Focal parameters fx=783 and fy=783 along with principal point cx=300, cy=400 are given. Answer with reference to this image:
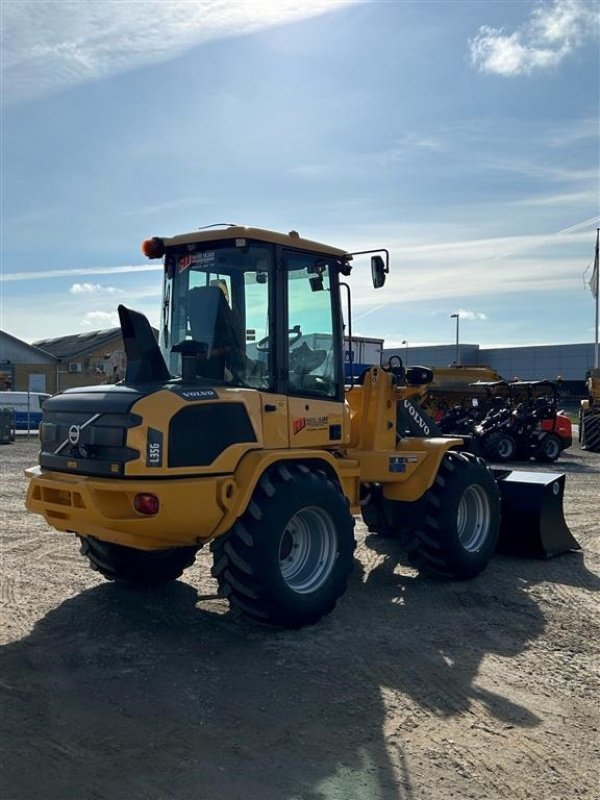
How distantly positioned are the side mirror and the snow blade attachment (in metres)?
3.02

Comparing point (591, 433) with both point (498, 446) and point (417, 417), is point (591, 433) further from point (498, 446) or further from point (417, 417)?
point (417, 417)

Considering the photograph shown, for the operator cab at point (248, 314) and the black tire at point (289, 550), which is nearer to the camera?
the black tire at point (289, 550)

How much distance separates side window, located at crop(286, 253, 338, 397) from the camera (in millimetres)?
6148

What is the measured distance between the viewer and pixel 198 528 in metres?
5.31

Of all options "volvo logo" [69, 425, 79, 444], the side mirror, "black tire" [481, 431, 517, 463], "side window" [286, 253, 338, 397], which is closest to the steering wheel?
"side window" [286, 253, 338, 397]

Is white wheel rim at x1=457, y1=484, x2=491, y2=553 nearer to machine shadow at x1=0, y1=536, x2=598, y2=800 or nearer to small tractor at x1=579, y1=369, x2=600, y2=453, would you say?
machine shadow at x1=0, y1=536, x2=598, y2=800

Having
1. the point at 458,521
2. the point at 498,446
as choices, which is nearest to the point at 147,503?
the point at 458,521

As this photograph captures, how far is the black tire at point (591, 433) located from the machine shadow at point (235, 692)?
17623 mm

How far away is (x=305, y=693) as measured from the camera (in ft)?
15.2

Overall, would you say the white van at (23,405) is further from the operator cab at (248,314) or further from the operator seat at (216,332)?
the operator seat at (216,332)

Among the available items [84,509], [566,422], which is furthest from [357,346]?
[566,422]

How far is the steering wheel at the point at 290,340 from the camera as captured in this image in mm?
5957

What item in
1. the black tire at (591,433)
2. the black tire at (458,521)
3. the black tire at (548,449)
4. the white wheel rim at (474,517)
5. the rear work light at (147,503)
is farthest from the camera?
the black tire at (591,433)

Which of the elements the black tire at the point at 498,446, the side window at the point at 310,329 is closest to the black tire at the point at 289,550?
the side window at the point at 310,329
